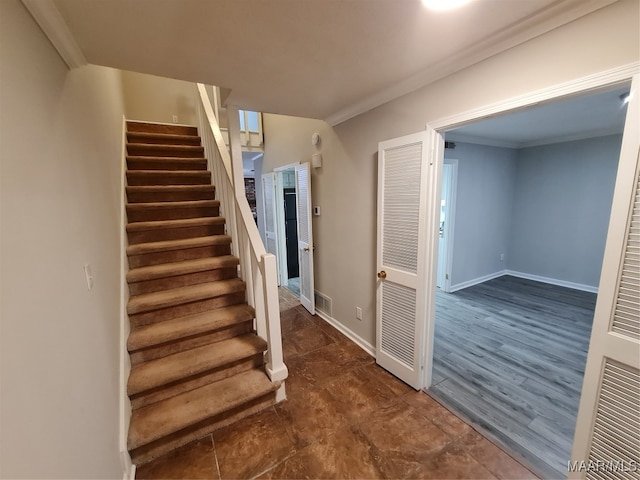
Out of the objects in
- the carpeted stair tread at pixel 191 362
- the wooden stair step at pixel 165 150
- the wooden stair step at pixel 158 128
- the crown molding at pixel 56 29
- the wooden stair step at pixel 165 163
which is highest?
the wooden stair step at pixel 158 128

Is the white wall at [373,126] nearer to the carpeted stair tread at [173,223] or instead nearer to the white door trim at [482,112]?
the white door trim at [482,112]

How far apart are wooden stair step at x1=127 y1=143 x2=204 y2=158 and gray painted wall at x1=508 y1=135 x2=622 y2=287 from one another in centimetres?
525

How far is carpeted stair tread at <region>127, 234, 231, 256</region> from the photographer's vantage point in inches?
87.2

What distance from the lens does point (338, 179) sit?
272 cm

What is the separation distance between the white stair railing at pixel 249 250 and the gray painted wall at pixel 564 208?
483 centimetres

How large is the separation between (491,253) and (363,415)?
400cm

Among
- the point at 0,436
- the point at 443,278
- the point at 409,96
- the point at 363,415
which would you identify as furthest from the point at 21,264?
the point at 443,278

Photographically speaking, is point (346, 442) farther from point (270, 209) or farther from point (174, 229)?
point (270, 209)

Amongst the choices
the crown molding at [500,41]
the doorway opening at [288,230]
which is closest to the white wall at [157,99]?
the doorway opening at [288,230]

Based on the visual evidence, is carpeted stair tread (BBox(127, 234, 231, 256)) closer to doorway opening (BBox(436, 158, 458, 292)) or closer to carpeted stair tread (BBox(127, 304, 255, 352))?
carpeted stair tread (BBox(127, 304, 255, 352))

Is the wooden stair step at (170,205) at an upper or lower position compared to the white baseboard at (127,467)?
upper

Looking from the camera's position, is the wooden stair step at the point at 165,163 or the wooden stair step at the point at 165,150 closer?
the wooden stair step at the point at 165,163

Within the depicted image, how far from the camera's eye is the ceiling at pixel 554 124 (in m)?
2.54

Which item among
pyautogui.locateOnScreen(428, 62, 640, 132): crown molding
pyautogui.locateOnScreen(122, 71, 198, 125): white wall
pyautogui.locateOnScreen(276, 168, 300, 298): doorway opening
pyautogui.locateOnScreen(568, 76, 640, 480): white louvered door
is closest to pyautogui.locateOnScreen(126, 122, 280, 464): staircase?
pyautogui.locateOnScreen(276, 168, 300, 298): doorway opening
